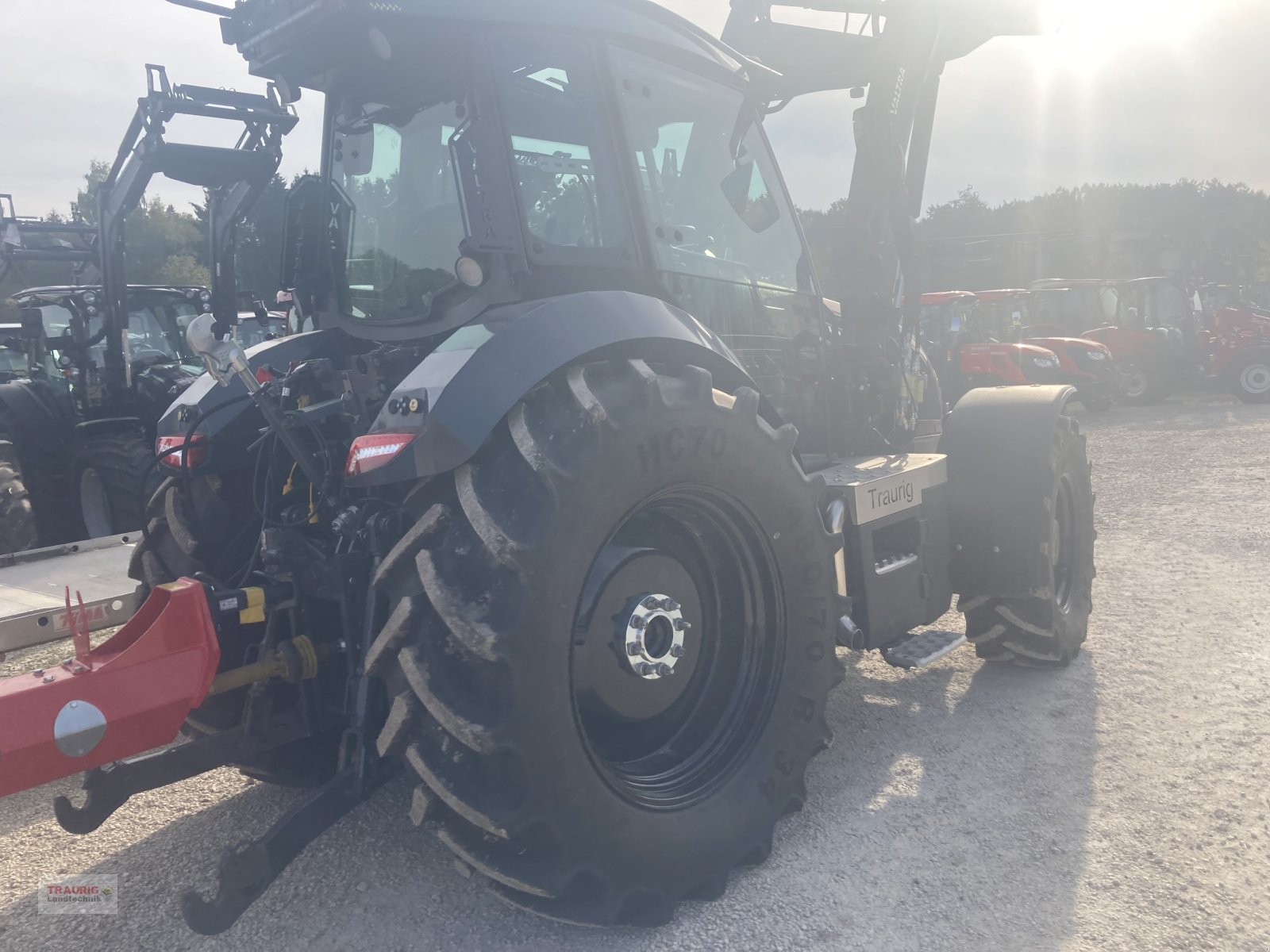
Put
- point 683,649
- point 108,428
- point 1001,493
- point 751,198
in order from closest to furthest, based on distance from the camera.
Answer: point 683,649 < point 751,198 < point 1001,493 < point 108,428

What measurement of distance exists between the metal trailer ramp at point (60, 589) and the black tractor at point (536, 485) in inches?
21.0

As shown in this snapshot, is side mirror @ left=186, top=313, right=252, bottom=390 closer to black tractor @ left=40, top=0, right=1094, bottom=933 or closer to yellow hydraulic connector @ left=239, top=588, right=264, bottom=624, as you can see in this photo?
black tractor @ left=40, top=0, right=1094, bottom=933

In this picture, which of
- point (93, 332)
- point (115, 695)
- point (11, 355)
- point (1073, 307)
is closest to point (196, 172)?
point (115, 695)

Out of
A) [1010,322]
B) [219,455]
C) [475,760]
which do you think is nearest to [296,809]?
[475,760]

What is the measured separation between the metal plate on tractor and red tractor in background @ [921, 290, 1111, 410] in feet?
39.6

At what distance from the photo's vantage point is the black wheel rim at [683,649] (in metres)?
2.79

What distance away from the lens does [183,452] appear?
3.21 metres

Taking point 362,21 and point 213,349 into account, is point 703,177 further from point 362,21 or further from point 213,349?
point 213,349

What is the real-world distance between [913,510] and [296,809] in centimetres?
266

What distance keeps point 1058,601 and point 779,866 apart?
98.0 inches

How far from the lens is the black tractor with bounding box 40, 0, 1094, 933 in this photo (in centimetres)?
238

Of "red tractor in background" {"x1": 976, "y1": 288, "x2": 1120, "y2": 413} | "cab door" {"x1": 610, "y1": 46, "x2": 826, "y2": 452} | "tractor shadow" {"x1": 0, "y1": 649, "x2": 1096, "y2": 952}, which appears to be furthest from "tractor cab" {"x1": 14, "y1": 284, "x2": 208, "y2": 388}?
"red tractor in background" {"x1": 976, "y1": 288, "x2": 1120, "y2": 413}

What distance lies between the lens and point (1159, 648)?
482 centimetres

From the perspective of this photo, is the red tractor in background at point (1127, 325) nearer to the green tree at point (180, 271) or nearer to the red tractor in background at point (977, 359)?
the red tractor in background at point (977, 359)
